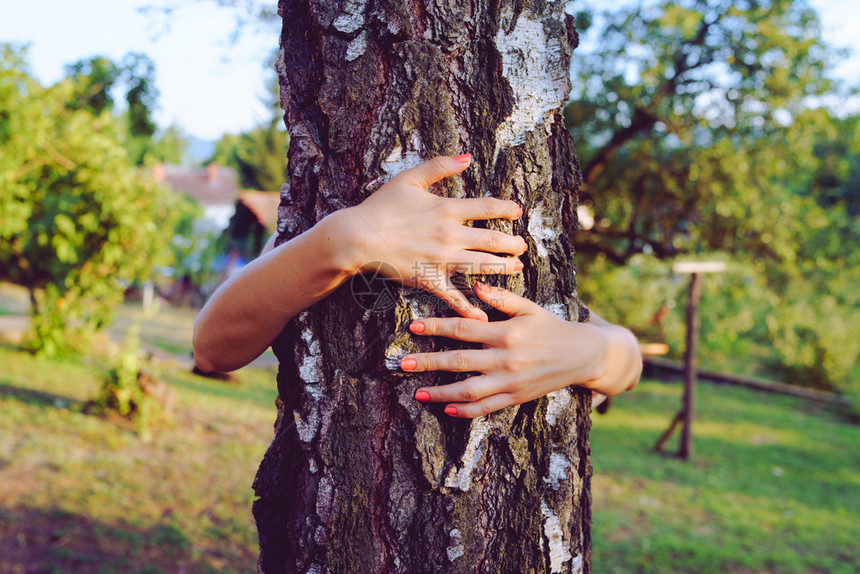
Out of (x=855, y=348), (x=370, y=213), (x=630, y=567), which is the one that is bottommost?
(x=630, y=567)

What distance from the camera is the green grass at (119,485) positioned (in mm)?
3264

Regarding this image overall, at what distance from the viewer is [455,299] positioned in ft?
4.03

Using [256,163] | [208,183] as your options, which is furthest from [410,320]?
[208,183]

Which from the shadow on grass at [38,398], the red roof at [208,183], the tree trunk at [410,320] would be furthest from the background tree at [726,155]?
the red roof at [208,183]

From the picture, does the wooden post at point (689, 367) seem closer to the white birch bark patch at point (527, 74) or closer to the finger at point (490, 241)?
the white birch bark patch at point (527, 74)

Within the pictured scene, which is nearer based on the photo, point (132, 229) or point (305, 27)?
point (305, 27)

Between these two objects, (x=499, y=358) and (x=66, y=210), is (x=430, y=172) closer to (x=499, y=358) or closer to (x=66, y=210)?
(x=499, y=358)

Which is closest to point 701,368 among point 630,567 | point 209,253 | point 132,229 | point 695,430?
point 695,430

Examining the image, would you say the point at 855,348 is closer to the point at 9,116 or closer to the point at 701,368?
the point at 701,368

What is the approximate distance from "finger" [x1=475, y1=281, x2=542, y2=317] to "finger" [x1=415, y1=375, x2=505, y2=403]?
16cm

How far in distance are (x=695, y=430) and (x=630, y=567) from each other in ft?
16.8

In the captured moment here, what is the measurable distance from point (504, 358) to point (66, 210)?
23.2ft

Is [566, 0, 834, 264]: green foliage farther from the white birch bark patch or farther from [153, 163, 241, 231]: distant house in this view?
[153, 163, 241, 231]: distant house

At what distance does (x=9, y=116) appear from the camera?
239 inches
